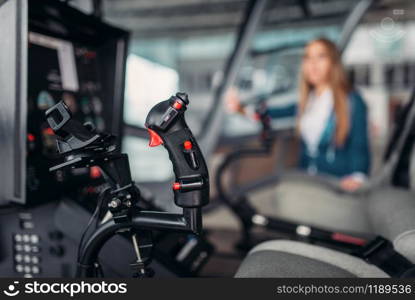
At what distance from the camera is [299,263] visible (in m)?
1.09

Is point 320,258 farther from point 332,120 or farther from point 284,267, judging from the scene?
point 332,120

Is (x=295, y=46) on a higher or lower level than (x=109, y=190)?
higher

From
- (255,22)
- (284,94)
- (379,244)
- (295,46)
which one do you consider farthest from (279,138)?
(379,244)

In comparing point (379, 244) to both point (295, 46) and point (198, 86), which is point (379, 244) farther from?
point (198, 86)

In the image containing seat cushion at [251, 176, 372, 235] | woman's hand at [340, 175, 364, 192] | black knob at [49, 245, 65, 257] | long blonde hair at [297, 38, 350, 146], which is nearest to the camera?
black knob at [49, 245, 65, 257]

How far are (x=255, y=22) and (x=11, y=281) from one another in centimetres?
306

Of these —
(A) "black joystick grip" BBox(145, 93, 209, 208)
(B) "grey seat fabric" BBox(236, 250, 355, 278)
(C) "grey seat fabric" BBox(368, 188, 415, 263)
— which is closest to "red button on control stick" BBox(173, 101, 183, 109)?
(A) "black joystick grip" BBox(145, 93, 209, 208)

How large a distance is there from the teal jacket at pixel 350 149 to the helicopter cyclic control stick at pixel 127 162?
210 cm

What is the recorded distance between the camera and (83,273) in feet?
3.41

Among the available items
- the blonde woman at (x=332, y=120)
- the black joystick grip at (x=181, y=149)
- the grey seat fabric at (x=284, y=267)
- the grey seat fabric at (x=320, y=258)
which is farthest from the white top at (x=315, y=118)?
the black joystick grip at (x=181, y=149)

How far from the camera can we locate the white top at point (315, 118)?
9.25ft

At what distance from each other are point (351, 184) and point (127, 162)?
6.46 ft

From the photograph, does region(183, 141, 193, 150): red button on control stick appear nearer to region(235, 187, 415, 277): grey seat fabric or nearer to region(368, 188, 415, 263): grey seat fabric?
region(235, 187, 415, 277): grey seat fabric

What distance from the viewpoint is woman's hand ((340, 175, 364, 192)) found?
254cm
